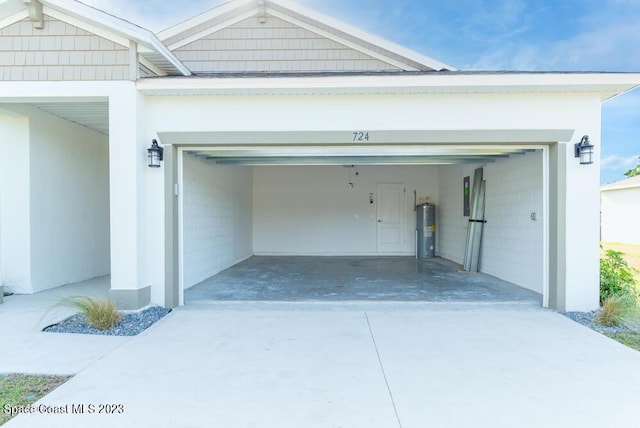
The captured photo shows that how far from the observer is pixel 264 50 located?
821 cm

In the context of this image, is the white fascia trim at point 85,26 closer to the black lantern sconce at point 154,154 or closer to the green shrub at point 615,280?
the black lantern sconce at point 154,154

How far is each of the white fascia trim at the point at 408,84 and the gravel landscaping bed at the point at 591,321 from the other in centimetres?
297

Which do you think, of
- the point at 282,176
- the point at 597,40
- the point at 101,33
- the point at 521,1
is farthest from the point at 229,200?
the point at 597,40

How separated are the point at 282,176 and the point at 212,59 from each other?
4.50 metres

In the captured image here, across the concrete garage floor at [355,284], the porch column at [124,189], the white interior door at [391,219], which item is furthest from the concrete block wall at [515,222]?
the porch column at [124,189]

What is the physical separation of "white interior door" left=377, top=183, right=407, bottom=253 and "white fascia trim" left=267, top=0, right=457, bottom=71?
14.7 feet

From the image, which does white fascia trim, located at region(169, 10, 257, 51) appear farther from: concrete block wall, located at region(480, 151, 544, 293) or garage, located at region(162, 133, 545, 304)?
concrete block wall, located at region(480, 151, 544, 293)

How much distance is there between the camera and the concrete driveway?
102 inches

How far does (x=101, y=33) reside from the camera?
4965mm

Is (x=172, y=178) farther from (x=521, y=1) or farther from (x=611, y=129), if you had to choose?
(x=611, y=129)

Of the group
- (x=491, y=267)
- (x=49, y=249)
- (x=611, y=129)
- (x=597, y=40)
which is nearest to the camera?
(x=49, y=249)

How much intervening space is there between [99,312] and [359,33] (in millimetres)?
6948

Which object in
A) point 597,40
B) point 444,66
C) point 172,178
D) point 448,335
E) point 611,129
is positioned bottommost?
point 448,335

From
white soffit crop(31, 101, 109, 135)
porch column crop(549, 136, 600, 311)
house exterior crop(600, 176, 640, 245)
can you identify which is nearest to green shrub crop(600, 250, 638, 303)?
porch column crop(549, 136, 600, 311)
